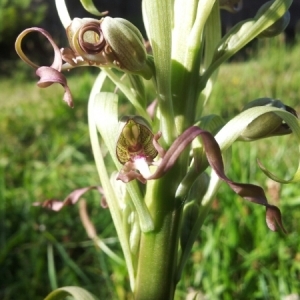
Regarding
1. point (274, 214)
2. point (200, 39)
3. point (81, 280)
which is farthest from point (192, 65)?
point (81, 280)

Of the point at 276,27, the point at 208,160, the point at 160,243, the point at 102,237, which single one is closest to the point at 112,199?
the point at 160,243

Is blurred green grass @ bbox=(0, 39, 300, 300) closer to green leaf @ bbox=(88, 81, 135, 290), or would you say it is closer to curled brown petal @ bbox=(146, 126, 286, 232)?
green leaf @ bbox=(88, 81, 135, 290)

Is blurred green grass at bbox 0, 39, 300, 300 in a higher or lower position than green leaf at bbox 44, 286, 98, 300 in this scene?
lower

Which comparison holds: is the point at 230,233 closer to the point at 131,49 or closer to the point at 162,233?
the point at 162,233

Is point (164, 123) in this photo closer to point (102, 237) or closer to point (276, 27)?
point (276, 27)

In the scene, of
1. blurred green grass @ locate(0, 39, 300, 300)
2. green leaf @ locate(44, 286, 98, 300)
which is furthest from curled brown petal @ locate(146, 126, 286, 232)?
blurred green grass @ locate(0, 39, 300, 300)

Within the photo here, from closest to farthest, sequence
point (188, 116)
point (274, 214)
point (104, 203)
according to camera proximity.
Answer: point (274, 214)
point (188, 116)
point (104, 203)

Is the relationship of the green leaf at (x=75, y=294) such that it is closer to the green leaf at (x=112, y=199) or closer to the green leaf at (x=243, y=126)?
the green leaf at (x=112, y=199)
